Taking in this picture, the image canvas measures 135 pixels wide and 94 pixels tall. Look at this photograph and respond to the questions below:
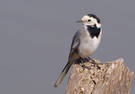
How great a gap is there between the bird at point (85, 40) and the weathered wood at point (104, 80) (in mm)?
1521

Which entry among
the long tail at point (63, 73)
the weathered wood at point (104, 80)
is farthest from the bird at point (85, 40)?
the weathered wood at point (104, 80)

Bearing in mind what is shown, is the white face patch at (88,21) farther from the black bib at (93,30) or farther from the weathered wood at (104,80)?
the weathered wood at (104,80)

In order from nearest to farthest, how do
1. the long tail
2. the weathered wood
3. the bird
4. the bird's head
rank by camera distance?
1. the weathered wood
2. the bird's head
3. the bird
4. the long tail

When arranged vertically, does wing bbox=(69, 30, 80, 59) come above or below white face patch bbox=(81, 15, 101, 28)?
below

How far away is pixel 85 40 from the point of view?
280 inches

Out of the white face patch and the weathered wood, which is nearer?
Result: the weathered wood

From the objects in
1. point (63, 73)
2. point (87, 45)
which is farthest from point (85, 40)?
point (63, 73)

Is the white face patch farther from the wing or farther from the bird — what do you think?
the wing

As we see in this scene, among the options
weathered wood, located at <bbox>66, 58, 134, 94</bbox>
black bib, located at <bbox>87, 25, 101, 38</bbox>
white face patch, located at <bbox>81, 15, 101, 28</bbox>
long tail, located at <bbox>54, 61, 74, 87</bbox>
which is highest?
white face patch, located at <bbox>81, 15, 101, 28</bbox>

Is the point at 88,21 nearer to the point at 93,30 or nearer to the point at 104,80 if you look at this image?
the point at 93,30

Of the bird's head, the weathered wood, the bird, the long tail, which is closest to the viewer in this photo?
the weathered wood

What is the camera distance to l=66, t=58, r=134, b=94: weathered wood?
5.19 m

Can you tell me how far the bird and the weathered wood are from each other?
1521 millimetres

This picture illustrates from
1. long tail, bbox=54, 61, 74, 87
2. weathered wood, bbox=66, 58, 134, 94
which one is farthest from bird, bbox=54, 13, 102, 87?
weathered wood, bbox=66, 58, 134, 94
